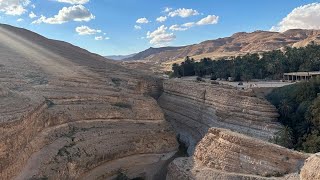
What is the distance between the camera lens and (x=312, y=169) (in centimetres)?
2012

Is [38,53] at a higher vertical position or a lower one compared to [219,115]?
higher

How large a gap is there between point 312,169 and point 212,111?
25398 millimetres

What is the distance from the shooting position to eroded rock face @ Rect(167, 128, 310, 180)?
2570 cm

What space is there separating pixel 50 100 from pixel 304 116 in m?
23.3

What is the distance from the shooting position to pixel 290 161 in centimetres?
2562

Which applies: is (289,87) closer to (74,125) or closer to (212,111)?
(212,111)

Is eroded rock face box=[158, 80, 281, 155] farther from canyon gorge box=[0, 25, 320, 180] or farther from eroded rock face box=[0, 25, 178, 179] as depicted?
eroded rock face box=[0, 25, 178, 179]

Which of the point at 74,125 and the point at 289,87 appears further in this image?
the point at 289,87

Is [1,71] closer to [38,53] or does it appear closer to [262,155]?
[38,53]

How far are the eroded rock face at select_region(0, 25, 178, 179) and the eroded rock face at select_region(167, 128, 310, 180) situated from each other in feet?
22.0

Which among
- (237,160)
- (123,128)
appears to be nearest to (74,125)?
(123,128)

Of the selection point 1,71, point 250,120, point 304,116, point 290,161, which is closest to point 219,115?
point 250,120

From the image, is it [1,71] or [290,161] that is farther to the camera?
[1,71]

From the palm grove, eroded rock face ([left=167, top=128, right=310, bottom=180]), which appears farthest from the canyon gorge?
the palm grove
